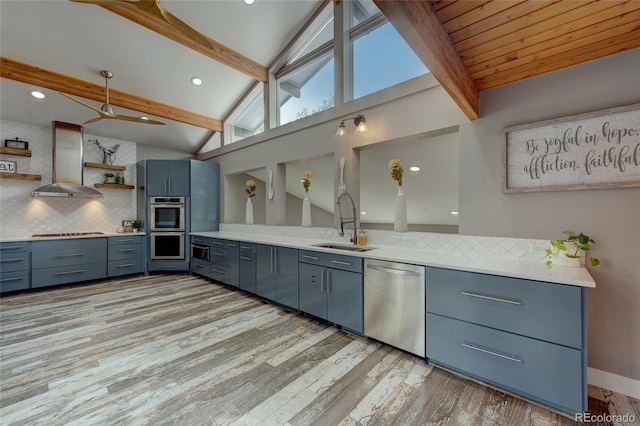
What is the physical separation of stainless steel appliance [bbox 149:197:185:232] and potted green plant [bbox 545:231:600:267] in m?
5.35

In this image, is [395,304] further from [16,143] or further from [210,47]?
[16,143]

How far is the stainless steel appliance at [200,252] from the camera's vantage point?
15.0 feet

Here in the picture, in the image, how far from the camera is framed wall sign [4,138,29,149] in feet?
13.7

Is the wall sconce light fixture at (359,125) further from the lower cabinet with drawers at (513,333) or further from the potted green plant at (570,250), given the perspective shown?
the potted green plant at (570,250)

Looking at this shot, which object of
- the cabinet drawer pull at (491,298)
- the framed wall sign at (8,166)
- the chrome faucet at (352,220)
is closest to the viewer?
the cabinet drawer pull at (491,298)

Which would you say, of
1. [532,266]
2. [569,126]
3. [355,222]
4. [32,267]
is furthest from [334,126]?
[32,267]

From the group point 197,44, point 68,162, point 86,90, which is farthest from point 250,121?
point 68,162

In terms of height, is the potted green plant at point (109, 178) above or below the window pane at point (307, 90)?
below

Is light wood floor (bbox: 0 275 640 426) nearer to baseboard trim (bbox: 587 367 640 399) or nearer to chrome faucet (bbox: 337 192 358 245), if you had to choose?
baseboard trim (bbox: 587 367 640 399)

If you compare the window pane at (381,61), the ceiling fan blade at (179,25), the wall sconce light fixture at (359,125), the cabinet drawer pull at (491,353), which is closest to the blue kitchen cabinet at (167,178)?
the ceiling fan blade at (179,25)

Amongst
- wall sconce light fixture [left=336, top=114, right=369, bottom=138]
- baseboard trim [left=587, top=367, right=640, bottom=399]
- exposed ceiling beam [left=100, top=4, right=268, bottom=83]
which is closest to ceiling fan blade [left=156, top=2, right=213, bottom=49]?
exposed ceiling beam [left=100, top=4, right=268, bottom=83]

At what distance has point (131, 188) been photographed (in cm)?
530

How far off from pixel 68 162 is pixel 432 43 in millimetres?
5702

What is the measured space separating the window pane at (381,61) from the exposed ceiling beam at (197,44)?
5.65ft
